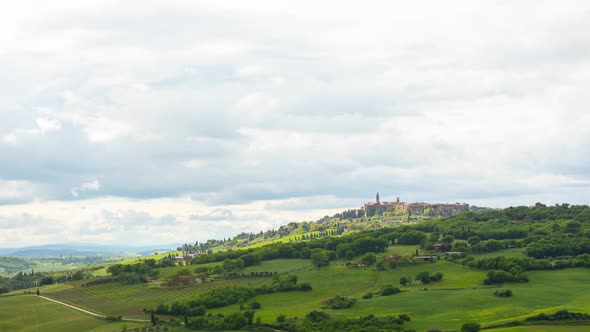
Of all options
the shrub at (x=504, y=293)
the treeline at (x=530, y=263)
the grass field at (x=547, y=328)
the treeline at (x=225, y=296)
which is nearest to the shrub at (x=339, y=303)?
the treeline at (x=225, y=296)

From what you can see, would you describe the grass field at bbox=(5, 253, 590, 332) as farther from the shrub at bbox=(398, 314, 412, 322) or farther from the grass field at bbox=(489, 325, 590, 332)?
the shrub at bbox=(398, 314, 412, 322)

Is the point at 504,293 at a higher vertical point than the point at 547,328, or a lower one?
higher

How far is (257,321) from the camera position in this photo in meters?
145

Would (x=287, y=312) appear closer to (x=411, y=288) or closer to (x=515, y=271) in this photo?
(x=411, y=288)

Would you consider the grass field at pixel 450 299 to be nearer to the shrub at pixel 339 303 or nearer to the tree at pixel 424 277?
the shrub at pixel 339 303

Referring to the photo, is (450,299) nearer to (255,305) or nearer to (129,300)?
(255,305)

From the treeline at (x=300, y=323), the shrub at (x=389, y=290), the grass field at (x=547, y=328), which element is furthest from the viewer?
the shrub at (x=389, y=290)

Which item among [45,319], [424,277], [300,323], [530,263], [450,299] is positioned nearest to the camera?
[300,323]

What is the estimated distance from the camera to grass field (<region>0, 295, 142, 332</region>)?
150m

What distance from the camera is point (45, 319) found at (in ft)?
525

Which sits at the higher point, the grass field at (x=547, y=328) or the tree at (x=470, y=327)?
the tree at (x=470, y=327)

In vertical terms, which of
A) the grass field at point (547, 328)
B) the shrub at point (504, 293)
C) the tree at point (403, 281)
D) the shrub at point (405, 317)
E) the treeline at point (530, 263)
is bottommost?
the grass field at point (547, 328)

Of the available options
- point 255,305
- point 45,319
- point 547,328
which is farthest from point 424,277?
point 45,319

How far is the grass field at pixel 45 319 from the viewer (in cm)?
15000
